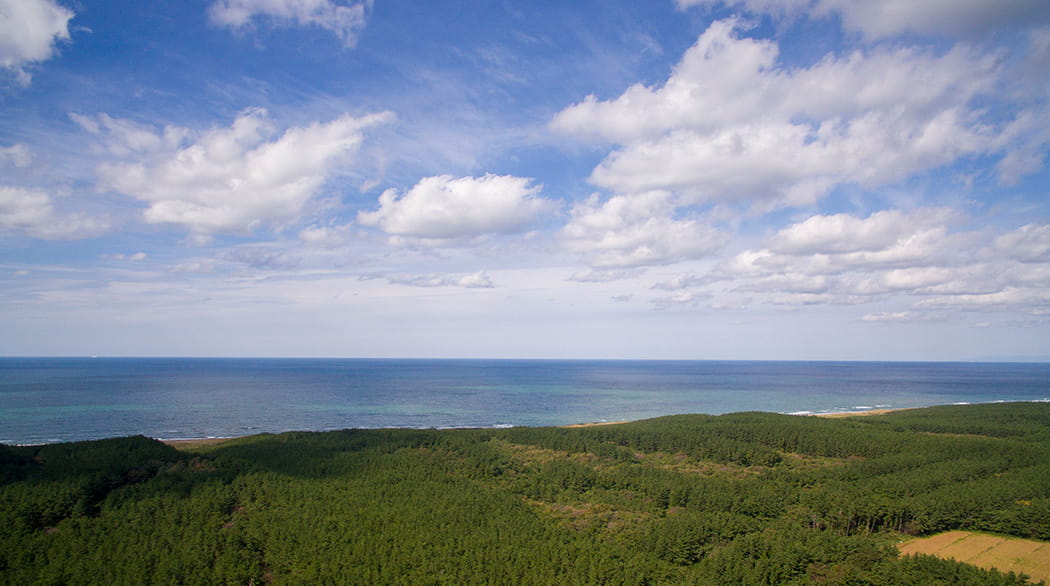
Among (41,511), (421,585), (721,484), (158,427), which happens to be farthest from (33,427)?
(721,484)

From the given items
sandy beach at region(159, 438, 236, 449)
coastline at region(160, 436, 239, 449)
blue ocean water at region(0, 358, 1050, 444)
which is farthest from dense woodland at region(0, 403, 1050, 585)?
blue ocean water at region(0, 358, 1050, 444)

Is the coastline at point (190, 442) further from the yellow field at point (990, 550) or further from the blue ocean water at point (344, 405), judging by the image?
the yellow field at point (990, 550)

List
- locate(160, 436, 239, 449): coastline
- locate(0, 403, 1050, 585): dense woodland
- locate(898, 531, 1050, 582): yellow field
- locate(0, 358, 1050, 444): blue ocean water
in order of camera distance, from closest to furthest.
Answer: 1. locate(0, 403, 1050, 585): dense woodland
2. locate(898, 531, 1050, 582): yellow field
3. locate(160, 436, 239, 449): coastline
4. locate(0, 358, 1050, 444): blue ocean water

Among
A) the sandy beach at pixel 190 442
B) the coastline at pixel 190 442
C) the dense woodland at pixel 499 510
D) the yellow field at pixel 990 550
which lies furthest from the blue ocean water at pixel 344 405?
the yellow field at pixel 990 550

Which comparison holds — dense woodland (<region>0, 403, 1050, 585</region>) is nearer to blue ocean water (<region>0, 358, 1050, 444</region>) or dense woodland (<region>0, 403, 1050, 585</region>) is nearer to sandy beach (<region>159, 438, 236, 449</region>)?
sandy beach (<region>159, 438, 236, 449</region>)

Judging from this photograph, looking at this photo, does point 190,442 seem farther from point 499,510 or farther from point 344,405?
point 499,510

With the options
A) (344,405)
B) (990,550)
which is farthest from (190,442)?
(990,550)

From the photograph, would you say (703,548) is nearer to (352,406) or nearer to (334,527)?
(334,527)
